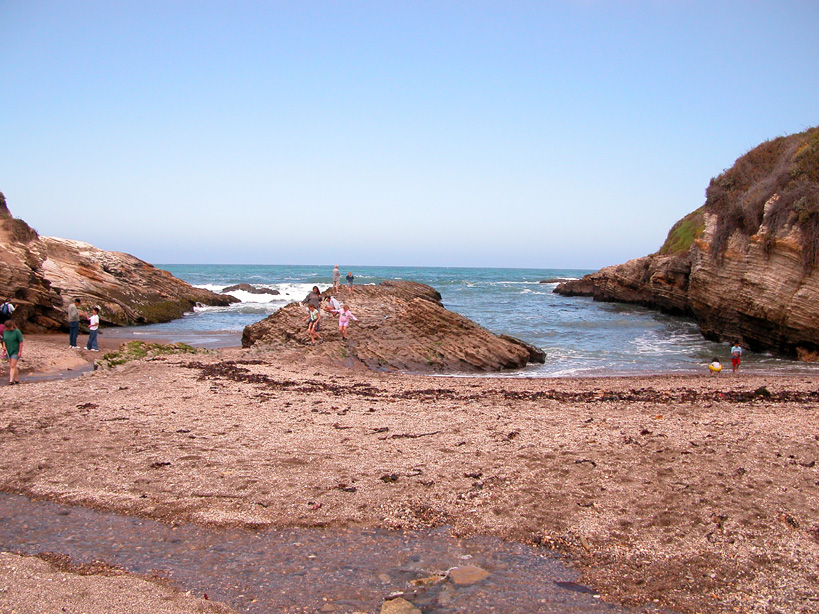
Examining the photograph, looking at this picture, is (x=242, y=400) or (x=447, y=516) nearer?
(x=447, y=516)

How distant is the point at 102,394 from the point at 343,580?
25.7 ft

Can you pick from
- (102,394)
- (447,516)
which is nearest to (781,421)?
(447,516)

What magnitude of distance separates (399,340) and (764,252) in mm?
12124

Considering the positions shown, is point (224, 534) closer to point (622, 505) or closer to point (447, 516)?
point (447, 516)

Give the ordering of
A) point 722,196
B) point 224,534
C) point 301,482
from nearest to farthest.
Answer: point 224,534
point 301,482
point 722,196

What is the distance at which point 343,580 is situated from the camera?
4.36 metres

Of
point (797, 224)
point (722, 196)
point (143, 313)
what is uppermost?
point (722, 196)

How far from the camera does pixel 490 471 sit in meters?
6.47

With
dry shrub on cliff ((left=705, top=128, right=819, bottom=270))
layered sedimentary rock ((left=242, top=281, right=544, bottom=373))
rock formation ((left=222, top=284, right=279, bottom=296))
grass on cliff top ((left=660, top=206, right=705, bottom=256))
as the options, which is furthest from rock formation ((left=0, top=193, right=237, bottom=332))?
grass on cliff top ((left=660, top=206, right=705, bottom=256))

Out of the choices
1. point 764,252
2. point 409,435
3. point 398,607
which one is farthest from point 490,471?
point 764,252

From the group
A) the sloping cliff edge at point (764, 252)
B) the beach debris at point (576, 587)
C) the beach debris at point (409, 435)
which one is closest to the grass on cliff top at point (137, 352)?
the beach debris at point (409, 435)

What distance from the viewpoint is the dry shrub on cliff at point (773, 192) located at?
1728 centimetres

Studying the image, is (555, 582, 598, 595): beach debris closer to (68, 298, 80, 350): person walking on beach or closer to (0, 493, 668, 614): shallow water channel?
(0, 493, 668, 614): shallow water channel

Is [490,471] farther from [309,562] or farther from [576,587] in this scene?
[309,562]
